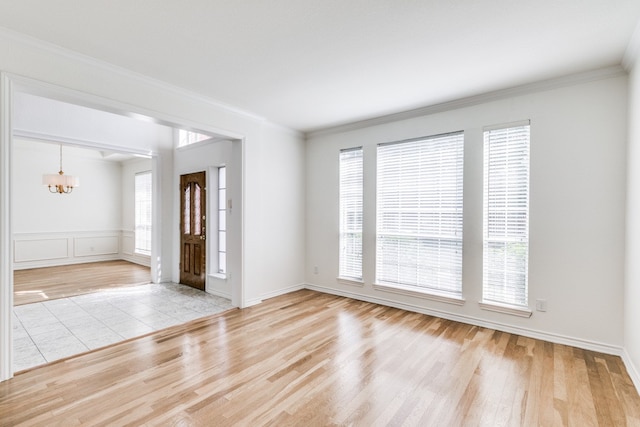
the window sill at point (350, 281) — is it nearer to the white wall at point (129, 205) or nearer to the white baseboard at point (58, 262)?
the white wall at point (129, 205)

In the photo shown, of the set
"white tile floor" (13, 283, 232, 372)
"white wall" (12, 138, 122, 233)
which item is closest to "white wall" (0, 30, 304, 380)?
"white tile floor" (13, 283, 232, 372)

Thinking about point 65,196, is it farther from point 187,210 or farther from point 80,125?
point 187,210

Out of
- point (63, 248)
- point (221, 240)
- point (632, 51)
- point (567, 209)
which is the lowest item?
point (63, 248)

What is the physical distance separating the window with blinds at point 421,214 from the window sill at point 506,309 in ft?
1.04

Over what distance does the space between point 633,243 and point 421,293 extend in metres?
2.16

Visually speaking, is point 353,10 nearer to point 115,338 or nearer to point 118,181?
point 115,338

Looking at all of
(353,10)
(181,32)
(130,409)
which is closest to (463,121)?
(353,10)

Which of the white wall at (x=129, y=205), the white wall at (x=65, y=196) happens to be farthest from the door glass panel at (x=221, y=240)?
the white wall at (x=65, y=196)

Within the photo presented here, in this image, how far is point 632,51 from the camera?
8.18 ft

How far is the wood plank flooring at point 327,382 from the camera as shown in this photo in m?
2.01

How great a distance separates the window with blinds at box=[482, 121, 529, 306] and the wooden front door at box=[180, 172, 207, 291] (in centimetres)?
440

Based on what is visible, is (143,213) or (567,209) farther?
(143,213)

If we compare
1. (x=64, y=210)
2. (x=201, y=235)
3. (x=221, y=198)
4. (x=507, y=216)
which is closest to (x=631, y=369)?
(x=507, y=216)

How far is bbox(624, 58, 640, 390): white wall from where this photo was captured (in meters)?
2.42
